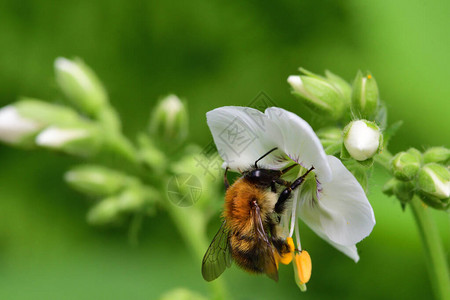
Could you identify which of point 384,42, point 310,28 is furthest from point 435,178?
point 310,28

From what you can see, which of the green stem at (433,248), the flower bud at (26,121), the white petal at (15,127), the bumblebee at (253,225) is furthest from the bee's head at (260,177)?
the white petal at (15,127)

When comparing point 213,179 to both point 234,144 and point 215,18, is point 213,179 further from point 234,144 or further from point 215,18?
point 215,18

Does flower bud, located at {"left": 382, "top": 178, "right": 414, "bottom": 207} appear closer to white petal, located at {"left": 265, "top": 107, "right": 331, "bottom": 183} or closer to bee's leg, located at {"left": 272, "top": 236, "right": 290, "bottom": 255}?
white petal, located at {"left": 265, "top": 107, "right": 331, "bottom": 183}

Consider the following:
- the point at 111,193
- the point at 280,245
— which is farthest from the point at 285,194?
the point at 111,193

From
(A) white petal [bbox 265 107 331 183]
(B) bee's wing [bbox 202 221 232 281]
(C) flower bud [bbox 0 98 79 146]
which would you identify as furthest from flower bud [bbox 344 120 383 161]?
(C) flower bud [bbox 0 98 79 146]

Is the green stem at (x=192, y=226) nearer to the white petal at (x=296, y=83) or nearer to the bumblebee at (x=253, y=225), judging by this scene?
the bumblebee at (x=253, y=225)

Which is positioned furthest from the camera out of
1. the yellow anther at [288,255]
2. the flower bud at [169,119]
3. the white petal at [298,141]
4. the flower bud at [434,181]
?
the flower bud at [169,119]
